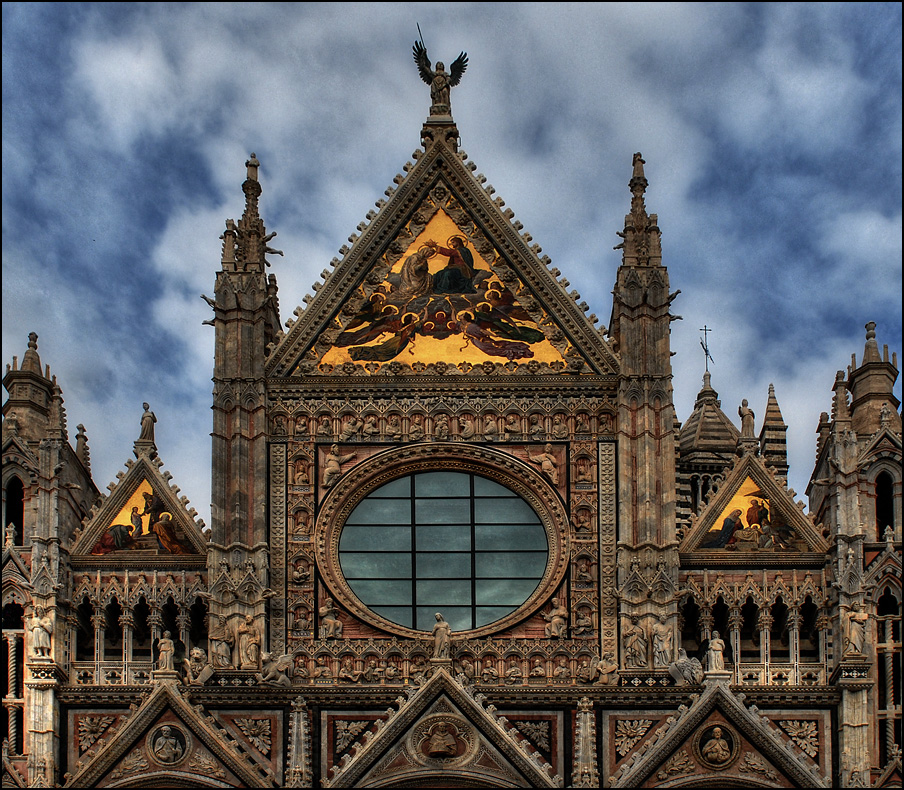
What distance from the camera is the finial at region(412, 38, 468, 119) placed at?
1591 inches

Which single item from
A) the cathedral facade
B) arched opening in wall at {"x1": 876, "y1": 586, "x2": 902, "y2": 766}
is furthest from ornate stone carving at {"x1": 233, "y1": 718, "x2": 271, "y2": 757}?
arched opening in wall at {"x1": 876, "y1": 586, "x2": 902, "y2": 766}

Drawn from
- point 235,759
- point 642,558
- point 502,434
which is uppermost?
point 502,434

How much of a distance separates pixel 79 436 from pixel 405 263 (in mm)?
6491

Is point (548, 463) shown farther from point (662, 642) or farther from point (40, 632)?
point (40, 632)

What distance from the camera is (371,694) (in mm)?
34906

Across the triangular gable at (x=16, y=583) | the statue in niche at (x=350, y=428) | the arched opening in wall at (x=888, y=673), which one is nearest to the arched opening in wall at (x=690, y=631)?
the arched opening in wall at (x=888, y=673)

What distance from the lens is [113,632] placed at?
3656 centimetres

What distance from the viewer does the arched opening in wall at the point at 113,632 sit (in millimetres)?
36375

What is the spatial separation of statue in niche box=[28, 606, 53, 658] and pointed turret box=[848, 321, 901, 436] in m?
14.0

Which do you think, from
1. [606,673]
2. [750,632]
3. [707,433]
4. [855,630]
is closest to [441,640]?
[606,673]

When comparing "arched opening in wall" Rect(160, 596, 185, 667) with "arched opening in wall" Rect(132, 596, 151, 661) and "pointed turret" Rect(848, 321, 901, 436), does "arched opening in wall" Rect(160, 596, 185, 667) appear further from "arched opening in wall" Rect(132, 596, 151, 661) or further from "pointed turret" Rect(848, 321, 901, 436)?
"pointed turret" Rect(848, 321, 901, 436)

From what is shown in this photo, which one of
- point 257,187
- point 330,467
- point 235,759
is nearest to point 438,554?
point 330,467

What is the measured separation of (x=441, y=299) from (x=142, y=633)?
7.75m

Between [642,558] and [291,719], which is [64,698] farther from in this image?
[642,558]
